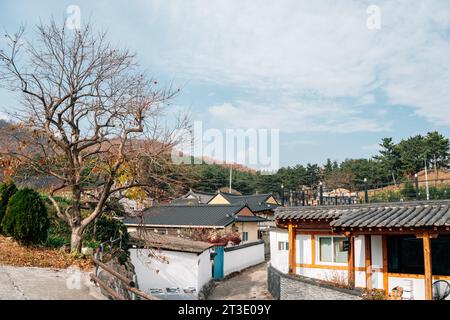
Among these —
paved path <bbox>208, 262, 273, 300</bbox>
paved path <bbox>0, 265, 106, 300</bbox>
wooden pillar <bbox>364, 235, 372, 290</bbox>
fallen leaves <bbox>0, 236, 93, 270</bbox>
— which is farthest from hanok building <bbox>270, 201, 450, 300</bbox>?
paved path <bbox>0, 265, 106, 300</bbox>

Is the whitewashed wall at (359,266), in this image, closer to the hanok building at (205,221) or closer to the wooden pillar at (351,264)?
the wooden pillar at (351,264)

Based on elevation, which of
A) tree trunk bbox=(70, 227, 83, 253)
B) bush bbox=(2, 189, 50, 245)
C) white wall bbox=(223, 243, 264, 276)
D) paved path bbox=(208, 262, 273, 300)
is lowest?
paved path bbox=(208, 262, 273, 300)

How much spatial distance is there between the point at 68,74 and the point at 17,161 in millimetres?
3086

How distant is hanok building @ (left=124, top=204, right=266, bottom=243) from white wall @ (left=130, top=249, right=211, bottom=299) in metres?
9.77

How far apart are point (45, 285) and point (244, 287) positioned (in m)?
10.7

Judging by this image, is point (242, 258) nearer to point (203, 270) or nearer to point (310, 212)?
point (203, 270)

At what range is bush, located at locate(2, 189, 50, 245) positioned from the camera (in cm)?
1172

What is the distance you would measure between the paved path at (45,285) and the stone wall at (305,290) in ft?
23.6

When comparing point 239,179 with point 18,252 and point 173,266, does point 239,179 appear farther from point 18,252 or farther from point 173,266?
point 18,252

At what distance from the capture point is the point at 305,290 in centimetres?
1354

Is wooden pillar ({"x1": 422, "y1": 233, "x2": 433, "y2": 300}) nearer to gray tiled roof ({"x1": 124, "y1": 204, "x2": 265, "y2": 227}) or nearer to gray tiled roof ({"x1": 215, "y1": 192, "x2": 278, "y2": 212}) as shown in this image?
gray tiled roof ({"x1": 124, "y1": 204, "x2": 265, "y2": 227})

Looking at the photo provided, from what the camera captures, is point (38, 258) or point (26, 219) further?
point (26, 219)

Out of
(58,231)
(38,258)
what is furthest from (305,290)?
(58,231)

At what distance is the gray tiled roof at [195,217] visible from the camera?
26.1 meters
